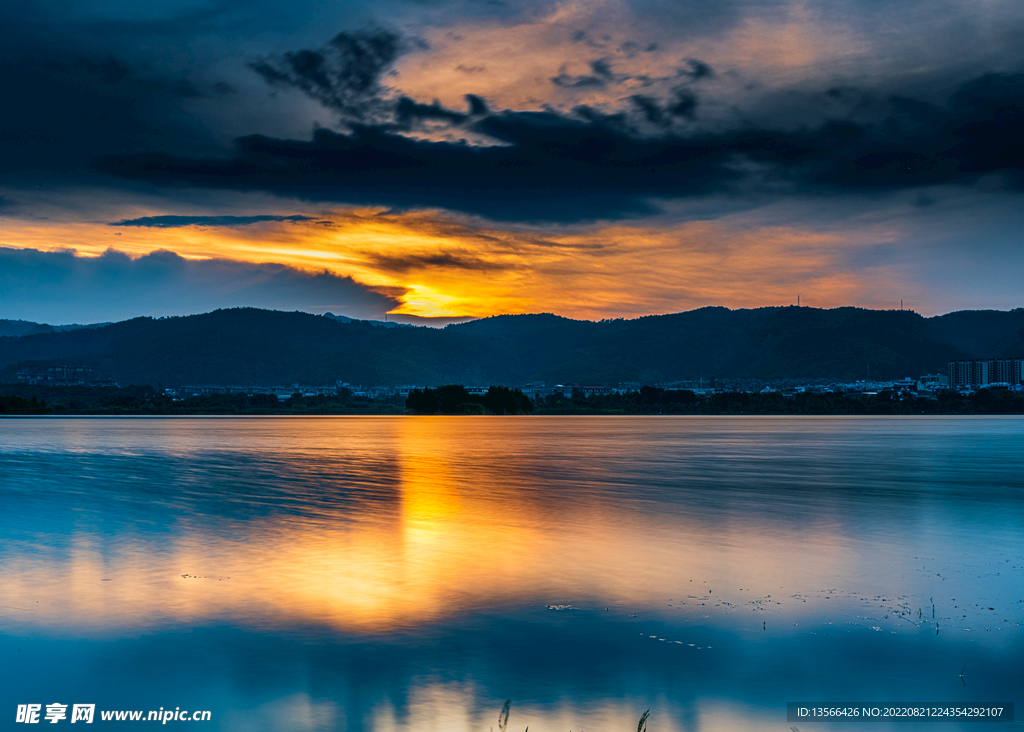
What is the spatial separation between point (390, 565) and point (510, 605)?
4585mm

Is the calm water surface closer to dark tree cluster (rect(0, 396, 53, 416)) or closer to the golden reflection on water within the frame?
the golden reflection on water

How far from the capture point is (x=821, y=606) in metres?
13.6

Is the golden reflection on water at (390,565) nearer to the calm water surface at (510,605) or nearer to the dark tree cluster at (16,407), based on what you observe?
the calm water surface at (510,605)

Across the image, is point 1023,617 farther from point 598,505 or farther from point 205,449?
point 205,449

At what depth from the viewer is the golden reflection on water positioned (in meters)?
13.6

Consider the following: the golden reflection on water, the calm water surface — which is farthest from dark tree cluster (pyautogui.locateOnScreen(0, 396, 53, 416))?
the golden reflection on water

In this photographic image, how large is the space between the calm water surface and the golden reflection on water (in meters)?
0.10

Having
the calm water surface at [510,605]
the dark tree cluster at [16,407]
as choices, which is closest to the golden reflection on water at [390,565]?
the calm water surface at [510,605]

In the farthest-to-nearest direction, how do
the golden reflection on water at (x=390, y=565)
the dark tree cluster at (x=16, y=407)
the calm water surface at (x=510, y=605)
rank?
the dark tree cluster at (x=16, y=407), the golden reflection on water at (x=390, y=565), the calm water surface at (x=510, y=605)

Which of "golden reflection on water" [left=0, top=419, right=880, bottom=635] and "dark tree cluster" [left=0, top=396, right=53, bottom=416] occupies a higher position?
"dark tree cluster" [left=0, top=396, right=53, bottom=416]

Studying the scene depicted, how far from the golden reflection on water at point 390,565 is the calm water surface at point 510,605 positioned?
0.31 feet

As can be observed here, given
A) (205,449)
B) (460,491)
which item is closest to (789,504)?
(460,491)

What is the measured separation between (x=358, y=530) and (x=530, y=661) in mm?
13174

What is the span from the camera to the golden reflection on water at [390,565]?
13562 mm
